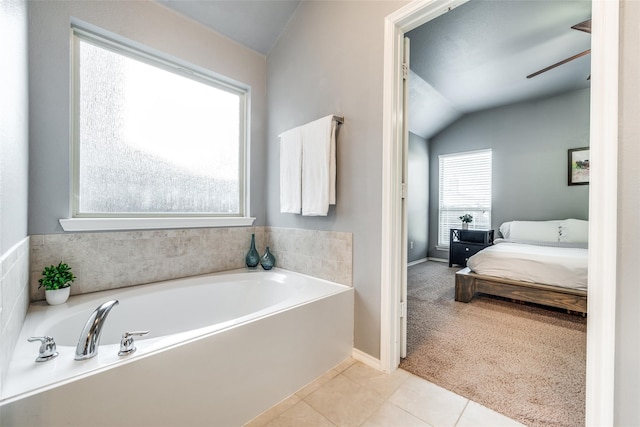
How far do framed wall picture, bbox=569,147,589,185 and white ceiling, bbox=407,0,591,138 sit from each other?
3.03 feet

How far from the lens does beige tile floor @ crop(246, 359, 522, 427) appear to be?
1.24 meters

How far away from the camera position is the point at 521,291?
256 centimetres

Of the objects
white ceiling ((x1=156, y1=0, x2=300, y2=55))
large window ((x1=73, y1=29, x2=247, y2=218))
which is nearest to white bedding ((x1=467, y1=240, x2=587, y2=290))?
large window ((x1=73, y1=29, x2=247, y2=218))

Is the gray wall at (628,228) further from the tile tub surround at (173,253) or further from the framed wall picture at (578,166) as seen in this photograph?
the framed wall picture at (578,166)

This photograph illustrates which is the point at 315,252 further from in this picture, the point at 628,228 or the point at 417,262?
the point at 417,262

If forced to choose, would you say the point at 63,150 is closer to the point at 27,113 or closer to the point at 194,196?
the point at 27,113

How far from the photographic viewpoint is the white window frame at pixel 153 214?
Answer: 5.32 feet

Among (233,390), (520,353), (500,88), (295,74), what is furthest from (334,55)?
(500,88)

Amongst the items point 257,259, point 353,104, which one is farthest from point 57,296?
point 353,104

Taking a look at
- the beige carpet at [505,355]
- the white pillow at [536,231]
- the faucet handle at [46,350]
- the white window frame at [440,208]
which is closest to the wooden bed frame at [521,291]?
the beige carpet at [505,355]

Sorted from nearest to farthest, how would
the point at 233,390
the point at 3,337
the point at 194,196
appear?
the point at 3,337, the point at 233,390, the point at 194,196

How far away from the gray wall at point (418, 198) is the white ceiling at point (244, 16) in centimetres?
306

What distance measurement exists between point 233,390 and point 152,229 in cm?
126

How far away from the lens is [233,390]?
1186mm
